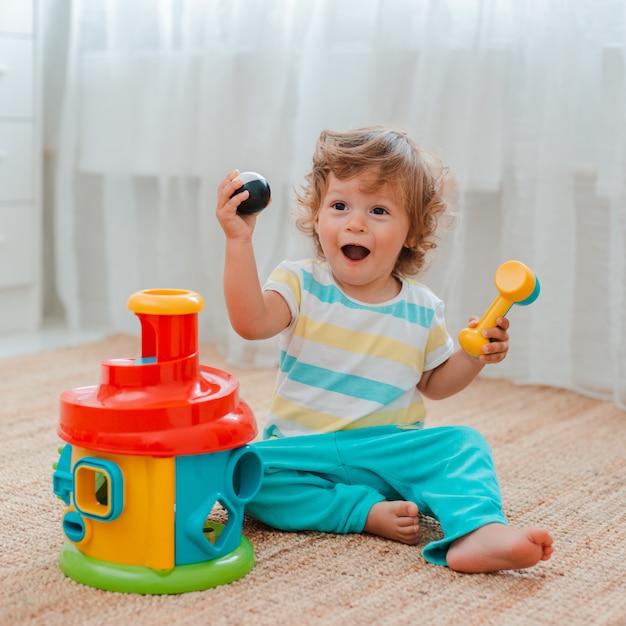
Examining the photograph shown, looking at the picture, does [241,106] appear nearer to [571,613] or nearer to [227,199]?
[227,199]

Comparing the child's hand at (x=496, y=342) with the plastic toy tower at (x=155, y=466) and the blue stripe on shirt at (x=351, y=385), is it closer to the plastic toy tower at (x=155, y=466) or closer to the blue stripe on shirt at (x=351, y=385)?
the blue stripe on shirt at (x=351, y=385)

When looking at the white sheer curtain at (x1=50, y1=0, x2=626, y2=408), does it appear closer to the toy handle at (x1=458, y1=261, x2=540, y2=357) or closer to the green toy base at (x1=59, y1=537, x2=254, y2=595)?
the toy handle at (x1=458, y1=261, x2=540, y2=357)

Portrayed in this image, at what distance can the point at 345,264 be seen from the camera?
1.06 meters

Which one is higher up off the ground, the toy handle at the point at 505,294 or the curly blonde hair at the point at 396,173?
the curly blonde hair at the point at 396,173

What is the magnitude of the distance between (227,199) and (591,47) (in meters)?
0.89

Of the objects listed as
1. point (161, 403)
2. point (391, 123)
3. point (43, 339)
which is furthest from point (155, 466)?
point (43, 339)

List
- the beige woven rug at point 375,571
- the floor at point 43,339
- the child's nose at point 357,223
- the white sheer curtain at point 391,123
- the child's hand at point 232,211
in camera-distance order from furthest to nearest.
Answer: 1. the floor at point 43,339
2. the white sheer curtain at point 391,123
3. the child's nose at point 357,223
4. the child's hand at point 232,211
5. the beige woven rug at point 375,571

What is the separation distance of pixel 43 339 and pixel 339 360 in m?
1.18

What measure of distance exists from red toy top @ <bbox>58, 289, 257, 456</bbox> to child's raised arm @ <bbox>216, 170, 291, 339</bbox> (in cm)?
11

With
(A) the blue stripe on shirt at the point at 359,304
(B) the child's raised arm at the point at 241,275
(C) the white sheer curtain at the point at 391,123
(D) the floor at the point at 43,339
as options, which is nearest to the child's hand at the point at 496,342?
(A) the blue stripe on shirt at the point at 359,304

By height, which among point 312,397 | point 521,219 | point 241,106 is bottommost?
point 312,397

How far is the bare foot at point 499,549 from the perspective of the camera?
0.88m

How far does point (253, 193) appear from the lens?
0.93 metres

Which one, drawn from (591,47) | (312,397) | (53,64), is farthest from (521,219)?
(53,64)
